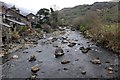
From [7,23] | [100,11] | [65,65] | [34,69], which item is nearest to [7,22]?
[7,23]

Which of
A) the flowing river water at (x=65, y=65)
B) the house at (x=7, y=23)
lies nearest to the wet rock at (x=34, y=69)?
the flowing river water at (x=65, y=65)

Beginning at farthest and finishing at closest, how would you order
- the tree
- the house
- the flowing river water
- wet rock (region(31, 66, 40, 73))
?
the tree < the house < wet rock (region(31, 66, 40, 73)) < the flowing river water

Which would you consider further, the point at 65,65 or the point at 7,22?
the point at 7,22

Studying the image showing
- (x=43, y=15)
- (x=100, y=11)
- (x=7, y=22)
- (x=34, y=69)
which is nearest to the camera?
(x=34, y=69)

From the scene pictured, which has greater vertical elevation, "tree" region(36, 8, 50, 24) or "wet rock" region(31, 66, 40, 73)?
"tree" region(36, 8, 50, 24)

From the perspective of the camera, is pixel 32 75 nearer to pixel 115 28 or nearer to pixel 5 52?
pixel 5 52

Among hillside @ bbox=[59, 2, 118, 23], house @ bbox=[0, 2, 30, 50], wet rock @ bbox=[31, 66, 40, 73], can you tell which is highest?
hillside @ bbox=[59, 2, 118, 23]

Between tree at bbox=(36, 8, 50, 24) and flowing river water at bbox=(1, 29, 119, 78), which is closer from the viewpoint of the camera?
flowing river water at bbox=(1, 29, 119, 78)

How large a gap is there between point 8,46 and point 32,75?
10.1 m

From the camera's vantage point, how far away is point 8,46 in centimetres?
2408

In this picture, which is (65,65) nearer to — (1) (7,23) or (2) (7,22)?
(1) (7,23)

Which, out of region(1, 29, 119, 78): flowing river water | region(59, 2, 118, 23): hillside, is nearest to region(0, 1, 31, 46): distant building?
region(1, 29, 119, 78): flowing river water

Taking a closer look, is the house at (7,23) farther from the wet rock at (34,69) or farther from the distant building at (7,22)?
the wet rock at (34,69)

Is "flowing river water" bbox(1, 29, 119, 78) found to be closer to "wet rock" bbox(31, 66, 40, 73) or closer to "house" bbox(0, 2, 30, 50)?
"wet rock" bbox(31, 66, 40, 73)
